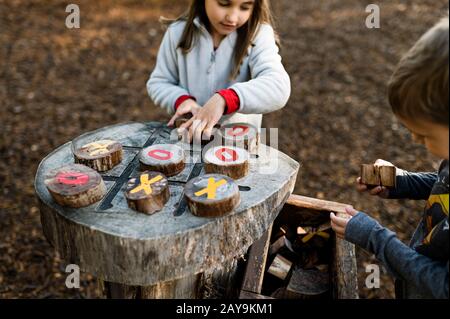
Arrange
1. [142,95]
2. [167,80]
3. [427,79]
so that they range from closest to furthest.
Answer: [427,79] → [167,80] → [142,95]

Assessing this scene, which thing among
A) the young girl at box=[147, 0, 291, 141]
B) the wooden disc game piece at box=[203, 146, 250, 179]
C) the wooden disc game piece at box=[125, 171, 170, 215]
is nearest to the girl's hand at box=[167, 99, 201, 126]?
the young girl at box=[147, 0, 291, 141]

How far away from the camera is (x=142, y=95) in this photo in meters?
4.69

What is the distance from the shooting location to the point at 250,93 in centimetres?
200

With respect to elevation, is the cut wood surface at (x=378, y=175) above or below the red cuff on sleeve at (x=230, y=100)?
below

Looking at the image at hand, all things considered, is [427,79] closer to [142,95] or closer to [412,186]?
[412,186]

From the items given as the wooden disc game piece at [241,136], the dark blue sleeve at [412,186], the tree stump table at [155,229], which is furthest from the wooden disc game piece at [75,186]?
the dark blue sleeve at [412,186]

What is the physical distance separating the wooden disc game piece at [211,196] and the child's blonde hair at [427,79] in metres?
0.60

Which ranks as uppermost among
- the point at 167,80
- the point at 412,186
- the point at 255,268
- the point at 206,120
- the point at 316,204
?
the point at 167,80

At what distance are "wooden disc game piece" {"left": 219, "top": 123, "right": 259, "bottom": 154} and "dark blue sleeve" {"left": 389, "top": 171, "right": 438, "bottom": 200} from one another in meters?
0.56

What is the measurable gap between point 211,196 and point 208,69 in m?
0.90

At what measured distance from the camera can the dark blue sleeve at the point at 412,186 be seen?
71.2 inches

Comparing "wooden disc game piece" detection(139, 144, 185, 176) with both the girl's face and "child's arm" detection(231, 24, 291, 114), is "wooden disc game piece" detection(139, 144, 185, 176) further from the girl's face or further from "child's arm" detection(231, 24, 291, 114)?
the girl's face

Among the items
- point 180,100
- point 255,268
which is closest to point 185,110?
point 180,100

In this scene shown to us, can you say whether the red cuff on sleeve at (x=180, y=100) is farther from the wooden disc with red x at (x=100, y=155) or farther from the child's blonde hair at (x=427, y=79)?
the child's blonde hair at (x=427, y=79)
